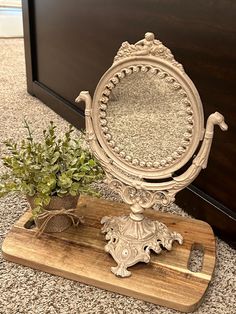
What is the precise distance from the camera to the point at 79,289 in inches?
28.5

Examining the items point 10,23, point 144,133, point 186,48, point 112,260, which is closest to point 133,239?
point 112,260

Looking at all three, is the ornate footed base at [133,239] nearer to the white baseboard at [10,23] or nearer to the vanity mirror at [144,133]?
the vanity mirror at [144,133]

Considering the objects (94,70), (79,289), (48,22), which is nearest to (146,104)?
(79,289)

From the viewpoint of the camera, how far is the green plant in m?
0.76

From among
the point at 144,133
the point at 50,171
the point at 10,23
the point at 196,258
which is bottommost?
the point at 10,23

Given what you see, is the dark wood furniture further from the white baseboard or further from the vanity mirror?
the white baseboard

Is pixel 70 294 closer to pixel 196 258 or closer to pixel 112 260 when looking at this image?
pixel 112 260

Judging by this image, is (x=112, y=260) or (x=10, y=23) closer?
(x=112, y=260)

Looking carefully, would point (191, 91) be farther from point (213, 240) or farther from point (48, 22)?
point (48, 22)

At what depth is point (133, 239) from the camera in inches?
29.5

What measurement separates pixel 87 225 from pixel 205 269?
9.4 inches

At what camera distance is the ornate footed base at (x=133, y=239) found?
2.39 ft

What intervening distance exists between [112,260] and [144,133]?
235mm

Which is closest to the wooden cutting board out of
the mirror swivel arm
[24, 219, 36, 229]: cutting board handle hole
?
[24, 219, 36, 229]: cutting board handle hole
